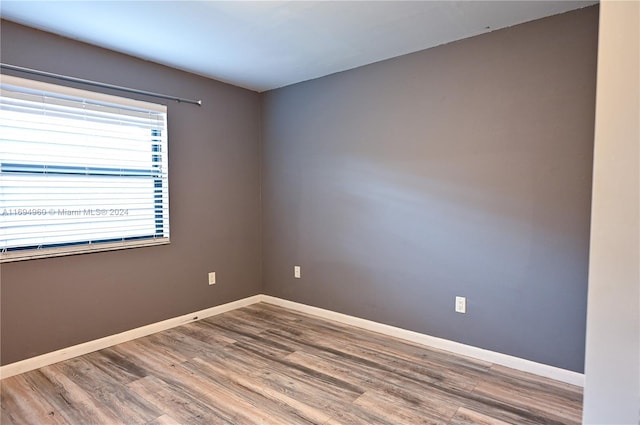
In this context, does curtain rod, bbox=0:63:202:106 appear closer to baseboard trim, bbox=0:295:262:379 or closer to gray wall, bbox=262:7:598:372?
gray wall, bbox=262:7:598:372

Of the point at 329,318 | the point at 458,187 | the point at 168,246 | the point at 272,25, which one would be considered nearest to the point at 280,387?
the point at 329,318

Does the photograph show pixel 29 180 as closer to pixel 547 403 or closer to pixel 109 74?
pixel 109 74

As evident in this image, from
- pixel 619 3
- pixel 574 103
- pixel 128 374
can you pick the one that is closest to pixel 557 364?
pixel 574 103

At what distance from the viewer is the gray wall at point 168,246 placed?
247cm

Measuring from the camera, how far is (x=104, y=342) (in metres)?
Result: 2.83

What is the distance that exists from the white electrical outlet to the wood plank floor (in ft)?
1.12

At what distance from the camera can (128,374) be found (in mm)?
2400

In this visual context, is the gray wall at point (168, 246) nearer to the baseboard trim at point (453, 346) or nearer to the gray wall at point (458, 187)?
the gray wall at point (458, 187)

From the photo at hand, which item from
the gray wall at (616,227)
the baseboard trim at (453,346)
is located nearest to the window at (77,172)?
the baseboard trim at (453,346)

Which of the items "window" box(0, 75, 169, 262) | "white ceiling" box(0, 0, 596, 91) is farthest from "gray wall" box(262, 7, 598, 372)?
"window" box(0, 75, 169, 262)

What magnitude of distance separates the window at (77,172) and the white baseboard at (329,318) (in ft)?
2.32

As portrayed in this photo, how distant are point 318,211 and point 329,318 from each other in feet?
3.38

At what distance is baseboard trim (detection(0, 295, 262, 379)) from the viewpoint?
242 cm

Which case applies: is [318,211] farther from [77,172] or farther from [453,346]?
[77,172]
